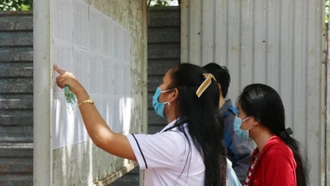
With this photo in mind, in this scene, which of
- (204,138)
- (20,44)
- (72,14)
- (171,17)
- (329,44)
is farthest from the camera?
(20,44)

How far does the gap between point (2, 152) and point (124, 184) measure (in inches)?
53.1

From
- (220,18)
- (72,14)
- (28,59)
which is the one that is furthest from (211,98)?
(28,59)

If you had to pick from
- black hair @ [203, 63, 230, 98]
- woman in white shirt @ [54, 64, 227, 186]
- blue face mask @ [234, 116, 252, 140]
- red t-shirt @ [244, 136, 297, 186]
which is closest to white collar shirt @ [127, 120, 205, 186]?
woman in white shirt @ [54, 64, 227, 186]

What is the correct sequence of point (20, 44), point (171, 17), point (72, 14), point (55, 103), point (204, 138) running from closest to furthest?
1. point (204, 138)
2. point (55, 103)
3. point (72, 14)
4. point (171, 17)
5. point (20, 44)

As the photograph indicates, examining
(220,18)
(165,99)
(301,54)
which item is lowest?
(165,99)

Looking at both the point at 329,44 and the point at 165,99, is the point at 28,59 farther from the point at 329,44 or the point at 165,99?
the point at 165,99

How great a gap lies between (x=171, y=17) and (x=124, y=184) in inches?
61.8

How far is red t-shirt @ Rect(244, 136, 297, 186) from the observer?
2227 millimetres

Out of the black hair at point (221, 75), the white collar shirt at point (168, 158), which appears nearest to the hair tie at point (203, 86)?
the white collar shirt at point (168, 158)

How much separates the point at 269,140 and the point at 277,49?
1.78 metres

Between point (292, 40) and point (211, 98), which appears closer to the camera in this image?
point (211, 98)

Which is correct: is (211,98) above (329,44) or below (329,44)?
below

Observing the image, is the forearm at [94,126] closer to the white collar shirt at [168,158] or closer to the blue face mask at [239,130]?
the white collar shirt at [168,158]

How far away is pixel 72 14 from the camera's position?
7.43 feet
